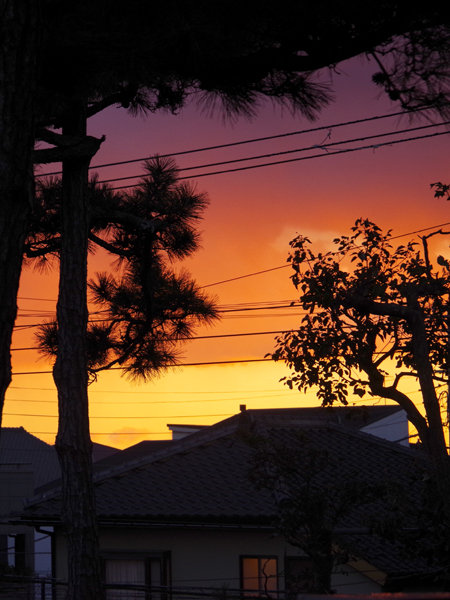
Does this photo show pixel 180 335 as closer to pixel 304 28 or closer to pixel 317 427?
pixel 304 28

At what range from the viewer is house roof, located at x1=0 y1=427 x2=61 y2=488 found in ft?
141

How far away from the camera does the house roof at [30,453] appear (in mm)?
42969

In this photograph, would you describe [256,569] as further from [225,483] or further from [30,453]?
[30,453]

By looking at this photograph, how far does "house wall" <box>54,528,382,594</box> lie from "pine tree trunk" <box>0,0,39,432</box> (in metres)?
10.7

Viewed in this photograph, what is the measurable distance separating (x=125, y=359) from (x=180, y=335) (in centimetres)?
117

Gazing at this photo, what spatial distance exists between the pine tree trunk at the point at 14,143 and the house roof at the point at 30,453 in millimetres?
40543

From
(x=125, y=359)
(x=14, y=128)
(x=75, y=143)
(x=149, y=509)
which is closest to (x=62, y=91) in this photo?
(x=75, y=143)

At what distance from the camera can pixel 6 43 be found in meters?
3.94

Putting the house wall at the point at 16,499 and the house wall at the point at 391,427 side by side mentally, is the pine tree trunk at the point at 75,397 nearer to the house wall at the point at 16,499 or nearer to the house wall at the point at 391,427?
the house wall at the point at 16,499

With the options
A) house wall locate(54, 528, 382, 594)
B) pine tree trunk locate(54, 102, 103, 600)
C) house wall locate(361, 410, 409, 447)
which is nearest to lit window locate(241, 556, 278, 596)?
house wall locate(54, 528, 382, 594)

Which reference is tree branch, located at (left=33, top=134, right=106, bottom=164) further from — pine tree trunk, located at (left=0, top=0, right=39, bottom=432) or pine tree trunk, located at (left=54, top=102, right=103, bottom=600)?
pine tree trunk, located at (left=0, top=0, right=39, bottom=432)

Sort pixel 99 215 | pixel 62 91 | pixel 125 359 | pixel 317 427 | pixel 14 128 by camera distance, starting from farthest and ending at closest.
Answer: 1. pixel 317 427
2. pixel 125 359
3. pixel 99 215
4. pixel 62 91
5. pixel 14 128

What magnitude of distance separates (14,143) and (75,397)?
4.98 metres

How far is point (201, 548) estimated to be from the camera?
46.2 ft
